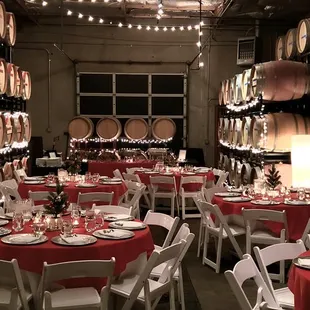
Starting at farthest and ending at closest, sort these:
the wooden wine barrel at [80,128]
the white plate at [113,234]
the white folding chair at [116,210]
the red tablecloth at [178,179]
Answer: the wooden wine barrel at [80,128]
the red tablecloth at [178,179]
the white folding chair at [116,210]
the white plate at [113,234]

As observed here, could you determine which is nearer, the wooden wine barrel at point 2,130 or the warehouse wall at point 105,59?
the wooden wine barrel at point 2,130

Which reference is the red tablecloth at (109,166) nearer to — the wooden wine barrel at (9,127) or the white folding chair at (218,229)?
the wooden wine barrel at (9,127)

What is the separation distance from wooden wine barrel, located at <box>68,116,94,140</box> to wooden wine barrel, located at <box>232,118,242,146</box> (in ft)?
11.8

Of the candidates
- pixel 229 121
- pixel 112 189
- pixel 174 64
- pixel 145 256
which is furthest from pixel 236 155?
pixel 145 256

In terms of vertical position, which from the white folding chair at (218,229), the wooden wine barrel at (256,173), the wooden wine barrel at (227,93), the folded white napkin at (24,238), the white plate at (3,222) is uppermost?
the wooden wine barrel at (227,93)

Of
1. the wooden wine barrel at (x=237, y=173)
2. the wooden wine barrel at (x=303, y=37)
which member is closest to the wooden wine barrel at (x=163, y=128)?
the wooden wine barrel at (x=237, y=173)

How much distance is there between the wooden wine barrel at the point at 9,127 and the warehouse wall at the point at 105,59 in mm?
3925

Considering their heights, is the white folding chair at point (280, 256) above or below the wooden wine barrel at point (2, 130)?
below

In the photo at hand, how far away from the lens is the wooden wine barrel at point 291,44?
27.7 feet

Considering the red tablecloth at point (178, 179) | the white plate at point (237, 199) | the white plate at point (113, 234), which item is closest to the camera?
the white plate at point (113, 234)

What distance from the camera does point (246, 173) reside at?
908 centimetres

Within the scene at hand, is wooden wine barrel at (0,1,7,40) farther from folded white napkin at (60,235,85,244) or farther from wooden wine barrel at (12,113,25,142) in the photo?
folded white napkin at (60,235,85,244)

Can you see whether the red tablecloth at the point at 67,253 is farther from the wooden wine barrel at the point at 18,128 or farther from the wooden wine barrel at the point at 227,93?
the wooden wine barrel at the point at 227,93

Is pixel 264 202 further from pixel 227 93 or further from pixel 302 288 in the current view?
pixel 227 93
